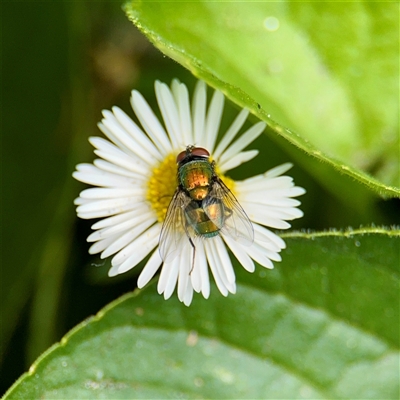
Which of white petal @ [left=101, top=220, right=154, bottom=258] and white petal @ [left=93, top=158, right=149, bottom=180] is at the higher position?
white petal @ [left=93, top=158, right=149, bottom=180]

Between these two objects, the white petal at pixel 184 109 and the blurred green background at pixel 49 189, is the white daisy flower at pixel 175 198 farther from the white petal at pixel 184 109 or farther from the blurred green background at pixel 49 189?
the blurred green background at pixel 49 189

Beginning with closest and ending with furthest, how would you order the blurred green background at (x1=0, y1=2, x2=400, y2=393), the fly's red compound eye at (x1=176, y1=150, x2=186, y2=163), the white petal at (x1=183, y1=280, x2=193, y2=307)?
1. the white petal at (x1=183, y1=280, x2=193, y2=307)
2. the fly's red compound eye at (x1=176, y1=150, x2=186, y2=163)
3. the blurred green background at (x1=0, y1=2, x2=400, y2=393)

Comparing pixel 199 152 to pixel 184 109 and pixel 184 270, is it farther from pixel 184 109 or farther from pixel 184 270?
pixel 184 270

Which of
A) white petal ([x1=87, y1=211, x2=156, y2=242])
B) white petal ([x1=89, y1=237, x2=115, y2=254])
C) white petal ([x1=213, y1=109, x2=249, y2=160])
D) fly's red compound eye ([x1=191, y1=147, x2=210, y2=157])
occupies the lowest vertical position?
white petal ([x1=89, y1=237, x2=115, y2=254])

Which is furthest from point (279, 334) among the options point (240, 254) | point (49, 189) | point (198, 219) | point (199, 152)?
point (49, 189)

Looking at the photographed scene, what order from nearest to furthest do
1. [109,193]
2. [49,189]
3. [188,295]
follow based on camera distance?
[188,295], [109,193], [49,189]

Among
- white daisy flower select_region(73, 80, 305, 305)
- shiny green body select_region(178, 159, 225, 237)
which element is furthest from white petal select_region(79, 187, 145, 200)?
shiny green body select_region(178, 159, 225, 237)

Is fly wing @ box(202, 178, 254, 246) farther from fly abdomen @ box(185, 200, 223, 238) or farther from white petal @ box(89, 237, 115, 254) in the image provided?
white petal @ box(89, 237, 115, 254)

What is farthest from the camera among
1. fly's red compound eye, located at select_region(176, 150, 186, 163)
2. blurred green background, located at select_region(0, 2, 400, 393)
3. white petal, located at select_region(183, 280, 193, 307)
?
blurred green background, located at select_region(0, 2, 400, 393)
